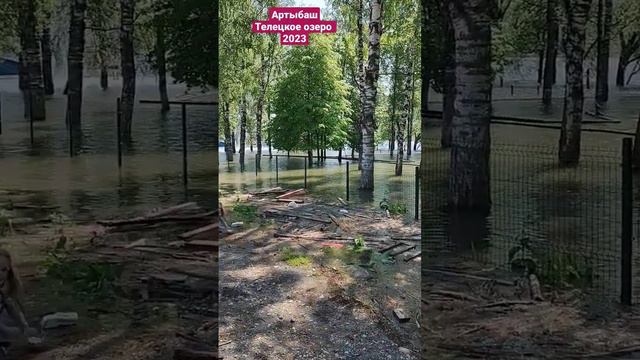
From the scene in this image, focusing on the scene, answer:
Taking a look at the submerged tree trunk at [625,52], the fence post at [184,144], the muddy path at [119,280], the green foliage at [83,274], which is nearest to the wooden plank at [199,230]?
the muddy path at [119,280]

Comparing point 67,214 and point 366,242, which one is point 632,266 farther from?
point 67,214

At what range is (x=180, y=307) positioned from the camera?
10.3 ft

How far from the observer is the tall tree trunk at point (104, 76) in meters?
3.13

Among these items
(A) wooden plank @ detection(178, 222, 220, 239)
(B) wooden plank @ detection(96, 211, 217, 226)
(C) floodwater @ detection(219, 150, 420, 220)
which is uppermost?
(C) floodwater @ detection(219, 150, 420, 220)

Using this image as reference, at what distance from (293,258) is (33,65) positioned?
1660mm

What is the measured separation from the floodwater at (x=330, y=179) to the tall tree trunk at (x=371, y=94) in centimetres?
4

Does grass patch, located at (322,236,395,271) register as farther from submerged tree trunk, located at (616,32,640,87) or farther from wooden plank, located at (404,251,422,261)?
submerged tree trunk, located at (616,32,640,87)

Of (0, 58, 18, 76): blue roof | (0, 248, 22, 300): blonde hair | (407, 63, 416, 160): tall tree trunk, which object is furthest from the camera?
(407, 63, 416, 160): tall tree trunk

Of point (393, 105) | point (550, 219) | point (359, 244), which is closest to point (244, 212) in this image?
point (359, 244)

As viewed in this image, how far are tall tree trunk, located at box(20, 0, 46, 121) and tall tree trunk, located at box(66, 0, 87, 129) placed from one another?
13 cm

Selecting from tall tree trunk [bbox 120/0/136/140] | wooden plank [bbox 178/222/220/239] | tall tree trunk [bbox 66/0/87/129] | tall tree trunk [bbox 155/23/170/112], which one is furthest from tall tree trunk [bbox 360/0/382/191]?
tall tree trunk [bbox 66/0/87/129]

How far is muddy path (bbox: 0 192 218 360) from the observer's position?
2951mm

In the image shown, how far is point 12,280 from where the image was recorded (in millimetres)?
2938

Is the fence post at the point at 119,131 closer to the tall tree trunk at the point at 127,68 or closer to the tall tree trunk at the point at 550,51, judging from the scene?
the tall tree trunk at the point at 127,68
